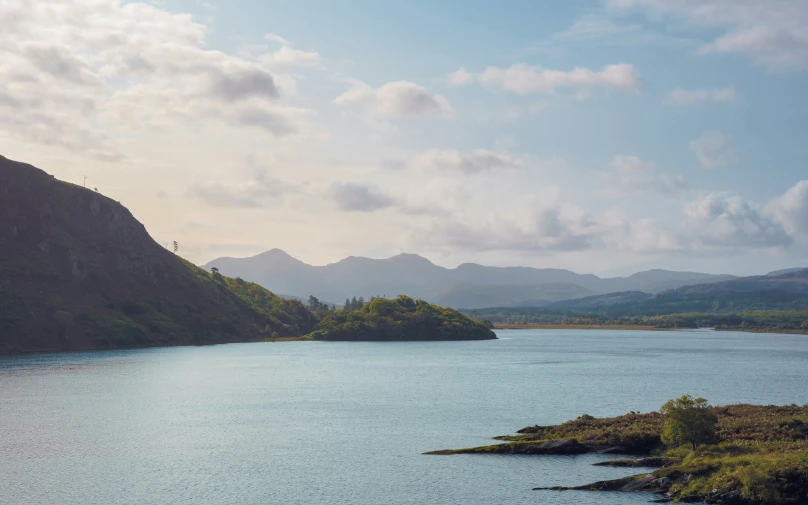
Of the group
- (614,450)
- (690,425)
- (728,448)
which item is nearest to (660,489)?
(728,448)

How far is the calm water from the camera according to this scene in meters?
78.5

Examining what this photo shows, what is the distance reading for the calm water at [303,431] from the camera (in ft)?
258

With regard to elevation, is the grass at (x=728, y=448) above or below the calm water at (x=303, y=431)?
above

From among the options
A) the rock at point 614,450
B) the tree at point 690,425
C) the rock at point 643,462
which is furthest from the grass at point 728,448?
the tree at point 690,425

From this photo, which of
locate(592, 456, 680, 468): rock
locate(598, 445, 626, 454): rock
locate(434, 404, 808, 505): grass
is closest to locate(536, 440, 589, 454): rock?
locate(434, 404, 808, 505): grass

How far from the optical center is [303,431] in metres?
114

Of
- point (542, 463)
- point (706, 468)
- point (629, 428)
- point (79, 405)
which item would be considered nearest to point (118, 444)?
point (79, 405)

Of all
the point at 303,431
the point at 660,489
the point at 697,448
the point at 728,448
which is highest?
the point at 728,448

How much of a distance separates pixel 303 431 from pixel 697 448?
2308 inches

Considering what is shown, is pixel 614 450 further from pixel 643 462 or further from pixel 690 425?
pixel 690 425

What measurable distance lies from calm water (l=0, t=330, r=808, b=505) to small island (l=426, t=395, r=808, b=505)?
11.5ft

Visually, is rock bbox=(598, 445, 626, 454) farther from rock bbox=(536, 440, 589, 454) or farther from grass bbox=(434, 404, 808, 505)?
rock bbox=(536, 440, 589, 454)

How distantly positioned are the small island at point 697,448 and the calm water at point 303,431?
3515 millimetres

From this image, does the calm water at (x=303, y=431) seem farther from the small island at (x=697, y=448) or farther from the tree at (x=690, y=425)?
the tree at (x=690, y=425)
